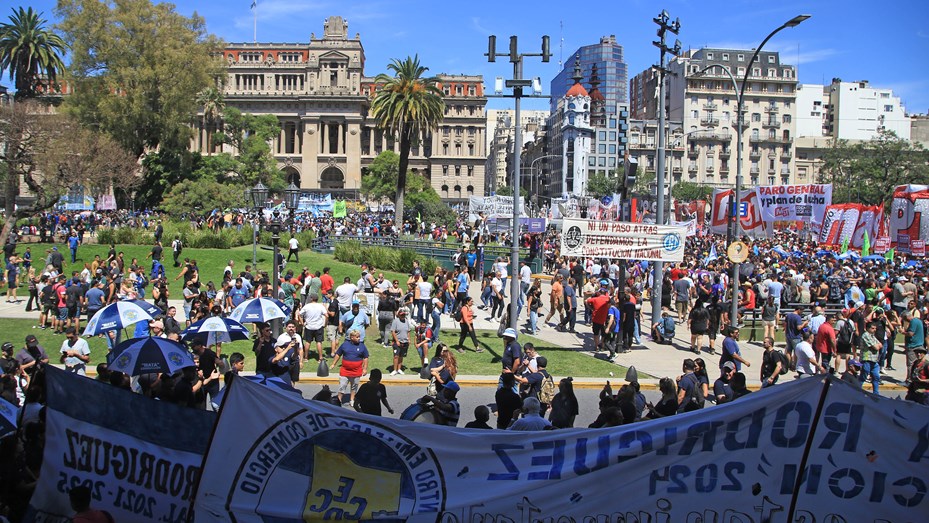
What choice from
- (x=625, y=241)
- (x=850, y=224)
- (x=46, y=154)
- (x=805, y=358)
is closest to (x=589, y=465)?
(x=805, y=358)

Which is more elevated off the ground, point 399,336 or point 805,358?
point 399,336

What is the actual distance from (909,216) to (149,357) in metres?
24.8

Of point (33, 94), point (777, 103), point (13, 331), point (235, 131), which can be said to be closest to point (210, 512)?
point (13, 331)

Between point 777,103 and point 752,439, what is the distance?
116024 mm

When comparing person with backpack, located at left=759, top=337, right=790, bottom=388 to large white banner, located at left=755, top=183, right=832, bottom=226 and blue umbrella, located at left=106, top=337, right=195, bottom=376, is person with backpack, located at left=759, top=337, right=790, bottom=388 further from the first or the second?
large white banner, located at left=755, top=183, right=832, bottom=226

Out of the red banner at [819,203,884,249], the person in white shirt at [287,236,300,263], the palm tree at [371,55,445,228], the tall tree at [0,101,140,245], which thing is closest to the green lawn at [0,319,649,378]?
the person in white shirt at [287,236,300,263]

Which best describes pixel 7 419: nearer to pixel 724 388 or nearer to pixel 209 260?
pixel 724 388

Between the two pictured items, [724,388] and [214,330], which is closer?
[724,388]

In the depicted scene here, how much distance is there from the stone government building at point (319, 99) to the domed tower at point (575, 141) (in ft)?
49.8

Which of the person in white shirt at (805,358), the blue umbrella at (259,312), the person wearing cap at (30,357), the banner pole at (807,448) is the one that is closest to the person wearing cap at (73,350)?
the person wearing cap at (30,357)

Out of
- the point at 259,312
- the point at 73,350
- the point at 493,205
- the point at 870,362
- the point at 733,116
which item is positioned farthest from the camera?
the point at 733,116

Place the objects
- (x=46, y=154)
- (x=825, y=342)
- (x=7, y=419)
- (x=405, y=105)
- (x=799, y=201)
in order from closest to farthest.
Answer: (x=7, y=419) < (x=825, y=342) < (x=799, y=201) < (x=46, y=154) < (x=405, y=105)

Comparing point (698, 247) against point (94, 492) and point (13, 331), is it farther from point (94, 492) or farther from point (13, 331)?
point (94, 492)

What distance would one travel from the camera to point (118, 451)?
18.5ft
